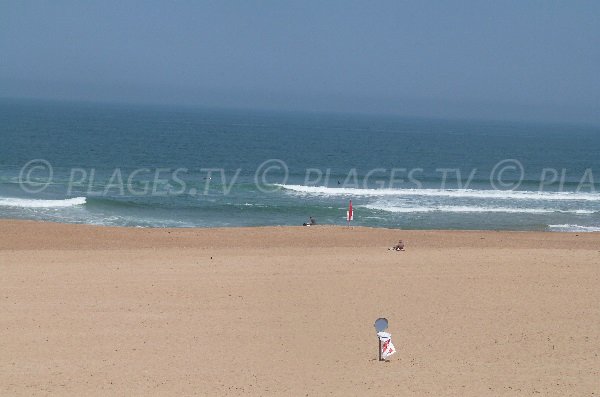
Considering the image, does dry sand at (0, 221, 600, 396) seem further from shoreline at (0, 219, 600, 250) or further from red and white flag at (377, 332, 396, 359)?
shoreline at (0, 219, 600, 250)

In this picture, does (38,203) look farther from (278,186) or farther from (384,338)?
(384,338)

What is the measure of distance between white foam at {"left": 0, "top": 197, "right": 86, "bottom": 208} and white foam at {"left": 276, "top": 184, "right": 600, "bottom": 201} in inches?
478

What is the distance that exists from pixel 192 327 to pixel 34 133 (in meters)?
69.2

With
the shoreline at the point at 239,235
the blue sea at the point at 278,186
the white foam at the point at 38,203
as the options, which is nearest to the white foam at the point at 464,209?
the blue sea at the point at 278,186

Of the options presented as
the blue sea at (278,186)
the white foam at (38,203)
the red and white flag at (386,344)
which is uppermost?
the red and white flag at (386,344)

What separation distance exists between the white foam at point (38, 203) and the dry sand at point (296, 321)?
1197 cm

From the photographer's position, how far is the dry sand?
11.2 m

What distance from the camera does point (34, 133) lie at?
3066 inches

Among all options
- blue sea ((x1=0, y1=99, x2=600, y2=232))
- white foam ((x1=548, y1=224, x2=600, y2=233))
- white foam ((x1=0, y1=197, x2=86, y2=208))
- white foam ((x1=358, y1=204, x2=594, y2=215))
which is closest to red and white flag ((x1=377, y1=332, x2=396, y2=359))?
blue sea ((x1=0, y1=99, x2=600, y2=232))

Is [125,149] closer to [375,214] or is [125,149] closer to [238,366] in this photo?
[375,214]

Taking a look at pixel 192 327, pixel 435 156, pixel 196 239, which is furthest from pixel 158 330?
pixel 435 156

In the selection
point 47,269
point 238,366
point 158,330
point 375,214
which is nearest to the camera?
point 238,366

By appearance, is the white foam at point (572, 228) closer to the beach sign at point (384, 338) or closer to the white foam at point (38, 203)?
the white foam at point (38, 203)

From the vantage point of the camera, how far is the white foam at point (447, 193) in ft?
139
